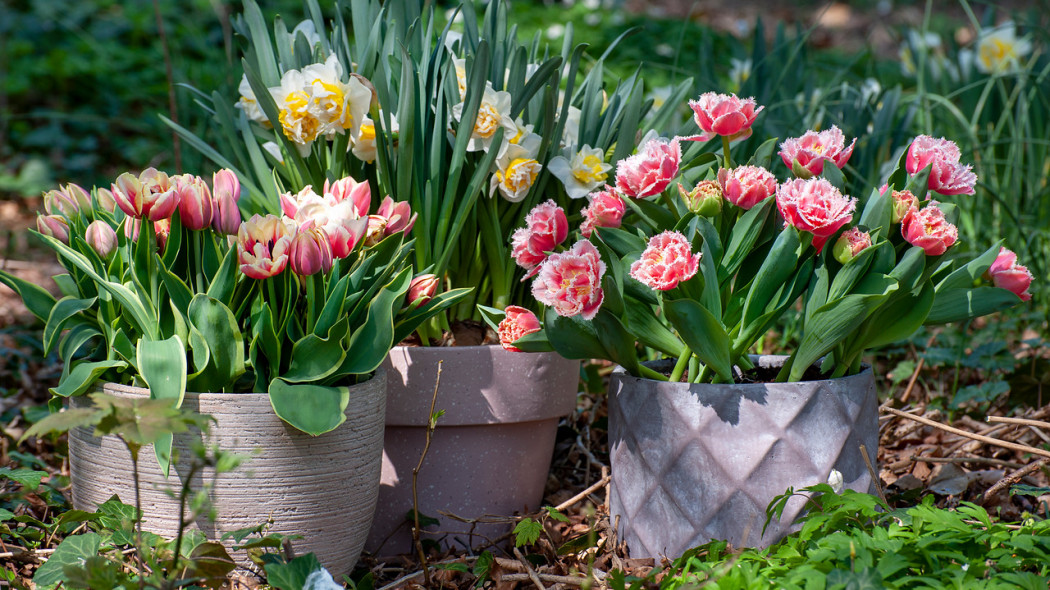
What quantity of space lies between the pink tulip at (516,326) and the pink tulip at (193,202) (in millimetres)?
394

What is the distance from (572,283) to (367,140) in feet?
1.61

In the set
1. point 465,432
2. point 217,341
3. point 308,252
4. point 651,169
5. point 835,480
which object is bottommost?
point 465,432

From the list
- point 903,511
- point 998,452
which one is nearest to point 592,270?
point 903,511

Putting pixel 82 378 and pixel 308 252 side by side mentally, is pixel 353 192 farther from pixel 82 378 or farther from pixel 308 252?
pixel 82 378

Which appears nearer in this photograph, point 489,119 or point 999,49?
point 489,119

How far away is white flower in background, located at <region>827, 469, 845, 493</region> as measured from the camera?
1.07 metres

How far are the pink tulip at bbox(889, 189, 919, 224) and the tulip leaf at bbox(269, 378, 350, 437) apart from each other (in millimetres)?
698

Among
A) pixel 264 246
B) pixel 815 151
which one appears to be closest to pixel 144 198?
pixel 264 246

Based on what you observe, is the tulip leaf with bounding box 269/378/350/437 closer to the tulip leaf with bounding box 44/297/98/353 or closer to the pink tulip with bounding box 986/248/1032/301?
the tulip leaf with bounding box 44/297/98/353

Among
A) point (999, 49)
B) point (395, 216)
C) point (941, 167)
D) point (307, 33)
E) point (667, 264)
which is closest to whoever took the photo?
point (667, 264)

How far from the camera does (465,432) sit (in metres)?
1.30

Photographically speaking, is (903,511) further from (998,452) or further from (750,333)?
(998,452)

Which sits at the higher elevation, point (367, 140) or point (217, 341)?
point (367, 140)

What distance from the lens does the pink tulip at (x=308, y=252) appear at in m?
1.03
